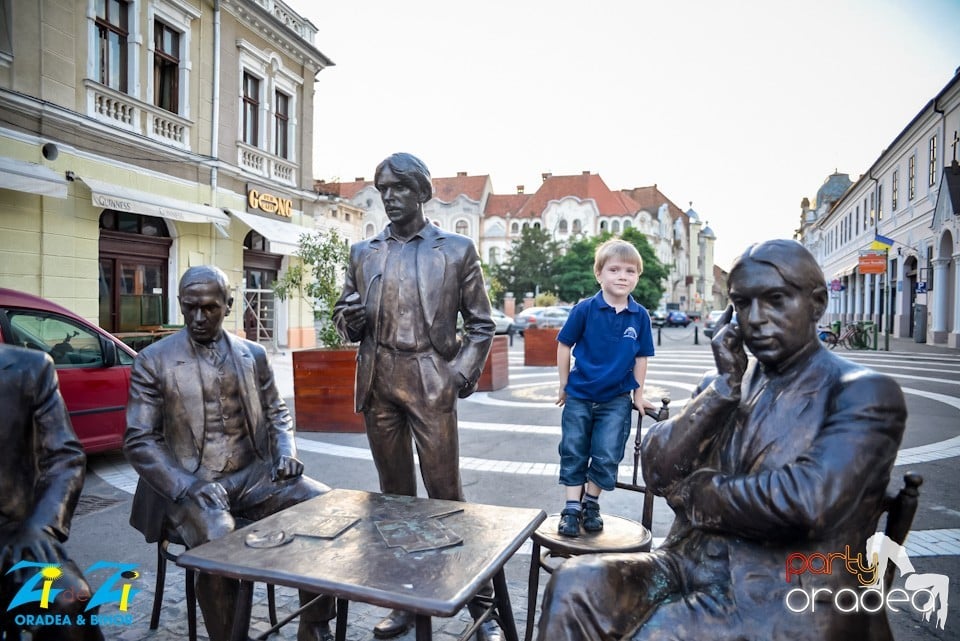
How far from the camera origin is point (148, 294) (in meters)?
13.4

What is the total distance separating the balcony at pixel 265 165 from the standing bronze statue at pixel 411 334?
1393 cm

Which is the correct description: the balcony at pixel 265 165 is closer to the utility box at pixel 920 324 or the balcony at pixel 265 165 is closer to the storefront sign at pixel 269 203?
the storefront sign at pixel 269 203

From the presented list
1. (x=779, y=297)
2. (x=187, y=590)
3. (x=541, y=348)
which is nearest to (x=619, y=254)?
(x=779, y=297)

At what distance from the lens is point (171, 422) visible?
2.61 m

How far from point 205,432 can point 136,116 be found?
12.0 metres

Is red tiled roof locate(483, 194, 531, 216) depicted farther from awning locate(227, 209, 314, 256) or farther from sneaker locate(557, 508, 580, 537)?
sneaker locate(557, 508, 580, 537)

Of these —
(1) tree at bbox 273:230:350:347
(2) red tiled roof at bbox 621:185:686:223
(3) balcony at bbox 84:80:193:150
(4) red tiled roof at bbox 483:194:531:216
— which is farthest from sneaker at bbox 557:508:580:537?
(2) red tiled roof at bbox 621:185:686:223

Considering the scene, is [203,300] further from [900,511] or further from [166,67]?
[166,67]

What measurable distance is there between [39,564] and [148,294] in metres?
13.1

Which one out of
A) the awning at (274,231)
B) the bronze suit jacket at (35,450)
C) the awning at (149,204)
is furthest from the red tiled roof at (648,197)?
the bronze suit jacket at (35,450)

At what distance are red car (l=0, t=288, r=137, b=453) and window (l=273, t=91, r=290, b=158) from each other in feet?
41.7

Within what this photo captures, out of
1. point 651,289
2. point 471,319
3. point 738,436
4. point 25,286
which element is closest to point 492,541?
point 738,436

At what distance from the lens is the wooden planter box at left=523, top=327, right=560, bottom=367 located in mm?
14594

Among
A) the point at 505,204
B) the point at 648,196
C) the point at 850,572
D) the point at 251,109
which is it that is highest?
the point at 648,196
